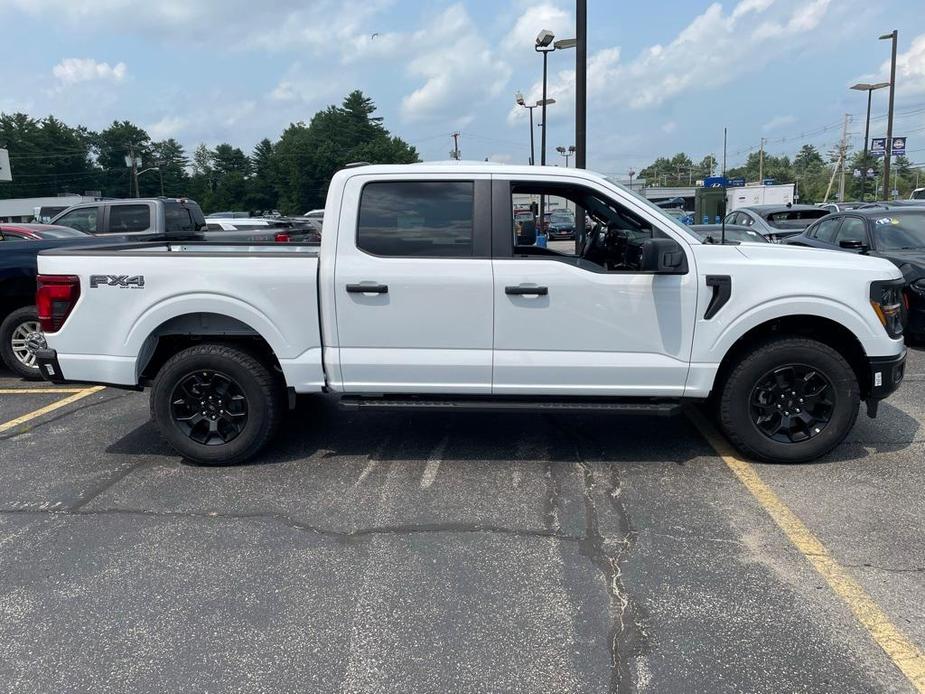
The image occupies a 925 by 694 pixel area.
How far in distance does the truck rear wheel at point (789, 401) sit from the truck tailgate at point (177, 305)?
2789mm

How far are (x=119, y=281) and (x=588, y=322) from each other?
310cm

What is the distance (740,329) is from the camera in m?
4.50

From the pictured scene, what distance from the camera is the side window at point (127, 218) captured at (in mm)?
11742

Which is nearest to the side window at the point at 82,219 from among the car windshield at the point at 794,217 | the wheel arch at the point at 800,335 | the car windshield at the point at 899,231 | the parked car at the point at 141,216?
the parked car at the point at 141,216

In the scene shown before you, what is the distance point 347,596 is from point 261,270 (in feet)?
7.34

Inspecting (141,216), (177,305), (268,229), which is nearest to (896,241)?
(177,305)

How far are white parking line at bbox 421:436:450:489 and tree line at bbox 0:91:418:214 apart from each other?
84.4 m

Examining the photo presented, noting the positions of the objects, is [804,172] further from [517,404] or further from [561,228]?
[517,404]

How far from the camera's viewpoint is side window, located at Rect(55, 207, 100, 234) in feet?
41.0

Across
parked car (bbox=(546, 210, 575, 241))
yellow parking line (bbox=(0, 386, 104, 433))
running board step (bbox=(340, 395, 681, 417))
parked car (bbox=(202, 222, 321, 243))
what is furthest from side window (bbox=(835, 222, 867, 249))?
parked car (bbox=(546, 210, 575, 241))

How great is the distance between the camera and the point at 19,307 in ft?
24.6

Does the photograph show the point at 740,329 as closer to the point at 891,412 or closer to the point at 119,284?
the point at 891,412

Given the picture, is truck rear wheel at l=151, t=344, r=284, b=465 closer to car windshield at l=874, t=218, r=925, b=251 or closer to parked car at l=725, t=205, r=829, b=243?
car windshield at l=874, t=218, r=925, b=251

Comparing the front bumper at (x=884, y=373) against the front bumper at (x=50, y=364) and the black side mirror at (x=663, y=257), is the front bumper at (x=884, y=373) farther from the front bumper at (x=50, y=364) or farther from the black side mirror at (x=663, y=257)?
the front bumper at (x=50, y=364)
